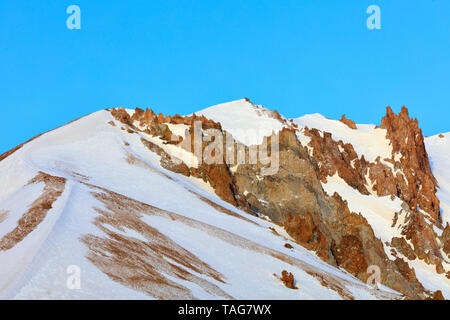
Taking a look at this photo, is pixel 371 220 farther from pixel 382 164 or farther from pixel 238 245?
pixel 238 245

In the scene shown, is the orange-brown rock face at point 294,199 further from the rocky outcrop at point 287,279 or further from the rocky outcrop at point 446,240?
the rocky outcrop at point 287,279

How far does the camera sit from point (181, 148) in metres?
77.8

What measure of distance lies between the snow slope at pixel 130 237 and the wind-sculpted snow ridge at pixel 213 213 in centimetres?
15

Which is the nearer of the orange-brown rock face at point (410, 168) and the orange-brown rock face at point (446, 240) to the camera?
the orange-brown rock face at point (446, 240)

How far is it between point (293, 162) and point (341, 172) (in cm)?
1641

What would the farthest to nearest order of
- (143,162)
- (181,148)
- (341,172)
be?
(341,172) → (181,148) → (143,162)

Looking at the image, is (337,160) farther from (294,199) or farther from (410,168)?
(294,199)

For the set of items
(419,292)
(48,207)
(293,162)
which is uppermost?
(293,162)

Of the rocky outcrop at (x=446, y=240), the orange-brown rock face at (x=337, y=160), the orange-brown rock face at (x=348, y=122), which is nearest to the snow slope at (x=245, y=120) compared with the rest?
the orange-brown rock face at (x=337, y=160)

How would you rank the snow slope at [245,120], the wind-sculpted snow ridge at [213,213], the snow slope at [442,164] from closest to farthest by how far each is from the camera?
the wind-sculpted snow ridge at [213,213] → the snow slope at [245,120] → the snow slope at [442,164]

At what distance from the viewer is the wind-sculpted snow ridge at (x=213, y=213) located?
29734mm

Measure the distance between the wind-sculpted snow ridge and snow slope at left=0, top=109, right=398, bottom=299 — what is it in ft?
0.50

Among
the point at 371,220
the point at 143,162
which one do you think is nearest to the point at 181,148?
the point at 143,162

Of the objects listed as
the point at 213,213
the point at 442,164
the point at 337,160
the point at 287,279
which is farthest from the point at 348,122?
the point at 287,279
